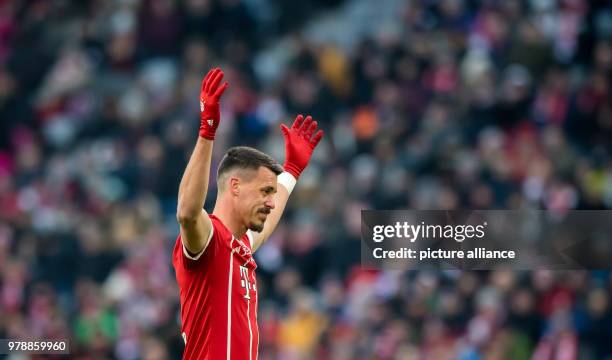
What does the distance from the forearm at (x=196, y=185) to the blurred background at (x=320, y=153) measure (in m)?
5.39

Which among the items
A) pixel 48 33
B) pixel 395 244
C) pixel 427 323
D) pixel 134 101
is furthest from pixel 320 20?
pixel 395 244

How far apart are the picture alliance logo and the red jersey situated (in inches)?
146

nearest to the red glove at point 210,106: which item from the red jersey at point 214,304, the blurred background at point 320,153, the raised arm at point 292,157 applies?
the red jersey at point 214,304

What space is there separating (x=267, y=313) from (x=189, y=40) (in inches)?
204

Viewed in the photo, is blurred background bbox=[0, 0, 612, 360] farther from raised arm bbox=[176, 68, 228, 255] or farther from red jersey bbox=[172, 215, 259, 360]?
raised arm bbox=[176, 68, 228, 255]

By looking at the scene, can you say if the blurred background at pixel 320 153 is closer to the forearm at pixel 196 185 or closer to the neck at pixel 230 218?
the neck at pixel 230 218

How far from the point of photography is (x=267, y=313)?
1187 cm

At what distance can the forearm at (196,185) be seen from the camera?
4.93 m

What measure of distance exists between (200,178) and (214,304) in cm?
66

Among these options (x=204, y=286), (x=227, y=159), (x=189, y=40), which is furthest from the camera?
(x=189, y=40)

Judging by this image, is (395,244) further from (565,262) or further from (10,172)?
(10,172)

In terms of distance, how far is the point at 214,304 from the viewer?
17.3 ft

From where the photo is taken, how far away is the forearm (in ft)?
16.2

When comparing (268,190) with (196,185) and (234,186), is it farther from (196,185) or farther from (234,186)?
(196,185)
